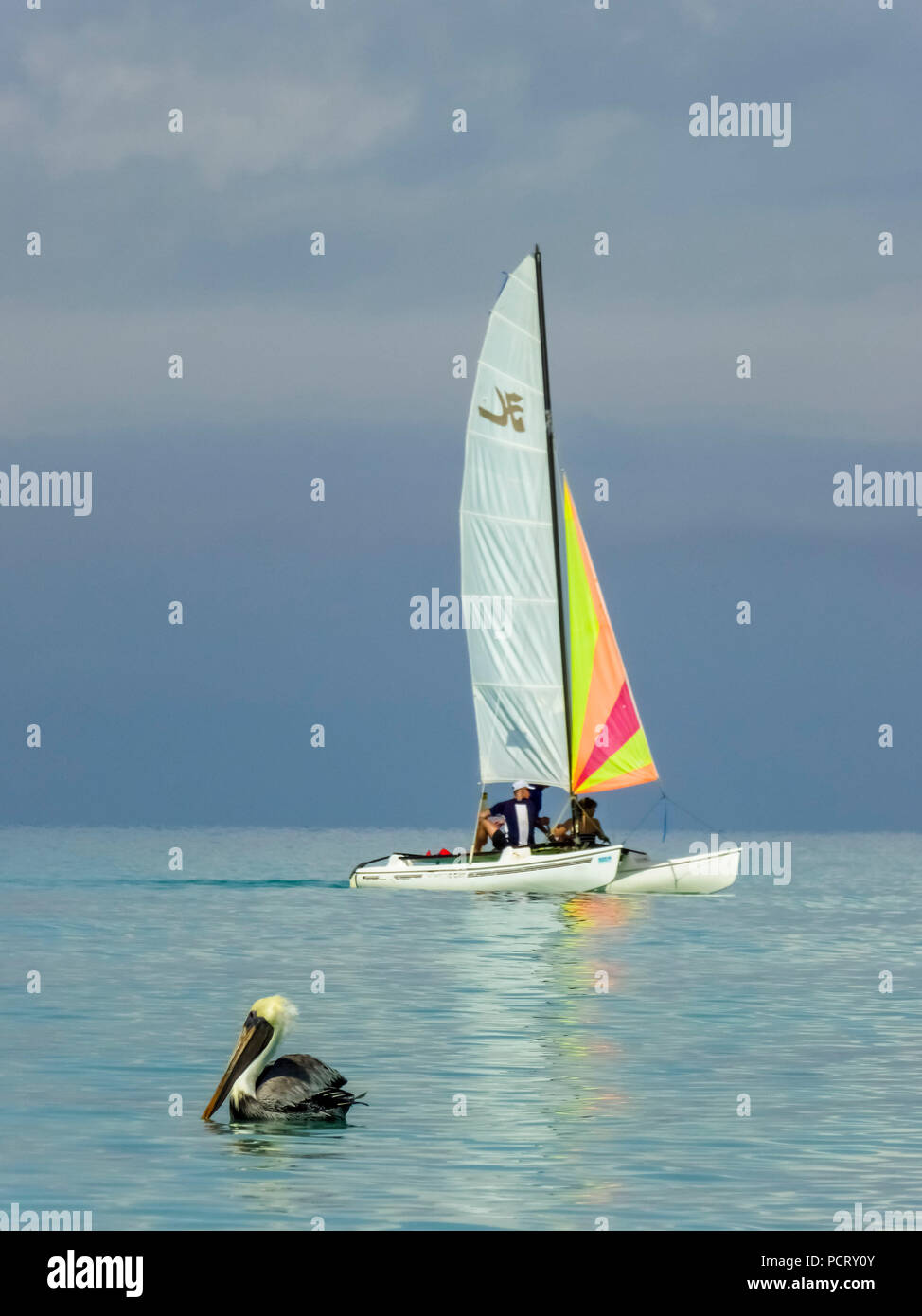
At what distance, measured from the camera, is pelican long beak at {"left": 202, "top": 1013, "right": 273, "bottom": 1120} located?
1938cm

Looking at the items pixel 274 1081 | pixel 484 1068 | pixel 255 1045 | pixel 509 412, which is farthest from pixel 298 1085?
pixel 509 412

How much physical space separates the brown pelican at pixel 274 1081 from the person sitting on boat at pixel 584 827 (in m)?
30.7

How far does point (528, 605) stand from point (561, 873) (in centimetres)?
845

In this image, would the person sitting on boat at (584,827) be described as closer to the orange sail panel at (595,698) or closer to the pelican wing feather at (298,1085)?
the orange sail panel at (595,698)

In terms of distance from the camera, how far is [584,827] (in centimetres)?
5178

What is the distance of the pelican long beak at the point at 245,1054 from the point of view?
1938 cm

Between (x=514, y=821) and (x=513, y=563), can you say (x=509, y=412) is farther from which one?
(x=514, y=821)

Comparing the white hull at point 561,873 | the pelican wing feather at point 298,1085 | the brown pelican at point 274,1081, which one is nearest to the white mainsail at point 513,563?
the white hull at point 561,873

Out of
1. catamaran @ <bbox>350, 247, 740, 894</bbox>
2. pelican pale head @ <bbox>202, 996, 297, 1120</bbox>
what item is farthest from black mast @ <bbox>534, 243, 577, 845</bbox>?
pelican pale head @ <bbox>202, 996, 297, 1120</bbox>

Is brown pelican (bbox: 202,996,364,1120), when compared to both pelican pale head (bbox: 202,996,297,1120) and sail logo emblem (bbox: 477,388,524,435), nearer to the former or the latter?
pelican pale head (bbox: 202,996,297,1120)

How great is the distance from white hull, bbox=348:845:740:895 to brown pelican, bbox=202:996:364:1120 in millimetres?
28836
